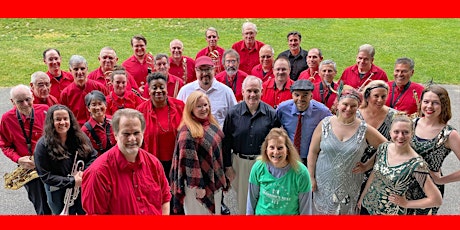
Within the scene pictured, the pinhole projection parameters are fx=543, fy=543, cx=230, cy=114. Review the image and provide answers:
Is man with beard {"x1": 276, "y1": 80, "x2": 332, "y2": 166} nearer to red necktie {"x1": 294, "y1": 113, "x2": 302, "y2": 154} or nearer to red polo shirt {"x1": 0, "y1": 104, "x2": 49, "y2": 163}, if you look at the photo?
red necktie {"x1": 294, "y1": 113, "x2": 302, "y2": 154}

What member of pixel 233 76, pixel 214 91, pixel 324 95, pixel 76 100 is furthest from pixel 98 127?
pixel 324 95

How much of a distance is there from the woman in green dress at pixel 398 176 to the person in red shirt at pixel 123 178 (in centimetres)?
242

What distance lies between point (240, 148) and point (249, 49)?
4.50 metres

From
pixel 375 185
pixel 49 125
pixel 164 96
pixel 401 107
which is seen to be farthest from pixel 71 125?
pixel 401 107

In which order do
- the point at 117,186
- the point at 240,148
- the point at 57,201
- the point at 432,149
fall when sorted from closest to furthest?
the point at 117,186, the point at 432,149, the point at 57,201, the point at 240,148

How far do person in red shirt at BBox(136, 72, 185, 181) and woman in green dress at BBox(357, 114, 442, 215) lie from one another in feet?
8.28

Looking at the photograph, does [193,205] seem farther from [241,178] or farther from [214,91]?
[214,91]

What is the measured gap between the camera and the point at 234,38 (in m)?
22.8

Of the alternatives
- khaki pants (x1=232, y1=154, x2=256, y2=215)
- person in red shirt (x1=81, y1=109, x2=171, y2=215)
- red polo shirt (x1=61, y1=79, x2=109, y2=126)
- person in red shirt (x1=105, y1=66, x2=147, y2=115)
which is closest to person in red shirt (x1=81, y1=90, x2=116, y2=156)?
person in red shirt (x1=105, y1=66, x2=147, y2=115)

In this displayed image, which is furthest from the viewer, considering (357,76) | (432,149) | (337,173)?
(357,76)

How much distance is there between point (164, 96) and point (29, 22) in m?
21.1

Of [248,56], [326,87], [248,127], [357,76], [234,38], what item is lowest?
[248,127]

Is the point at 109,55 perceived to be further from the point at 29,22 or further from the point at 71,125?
the point at 29,22

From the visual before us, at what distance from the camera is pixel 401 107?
7.91 metres
